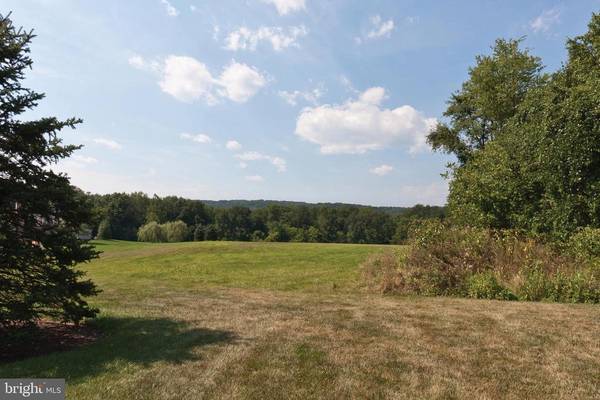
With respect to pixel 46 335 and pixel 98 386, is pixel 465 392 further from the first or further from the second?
pixel 46 335

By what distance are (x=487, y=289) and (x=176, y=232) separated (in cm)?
7497

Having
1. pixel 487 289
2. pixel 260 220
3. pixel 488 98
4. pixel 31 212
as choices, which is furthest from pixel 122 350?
pixel 260 220

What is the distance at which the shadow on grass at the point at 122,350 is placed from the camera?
5672 mm

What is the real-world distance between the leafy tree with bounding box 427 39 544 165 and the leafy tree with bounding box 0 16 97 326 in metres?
25.4

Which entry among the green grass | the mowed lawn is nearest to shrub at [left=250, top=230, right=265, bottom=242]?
the green grass

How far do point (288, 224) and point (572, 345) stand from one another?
4006 inches

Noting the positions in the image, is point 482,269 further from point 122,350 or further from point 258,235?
point 258,235

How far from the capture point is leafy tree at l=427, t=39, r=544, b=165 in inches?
1035

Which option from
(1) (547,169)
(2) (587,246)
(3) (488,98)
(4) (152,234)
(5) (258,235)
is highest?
(3) (488,98)

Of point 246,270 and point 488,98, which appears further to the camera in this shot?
point 488,98

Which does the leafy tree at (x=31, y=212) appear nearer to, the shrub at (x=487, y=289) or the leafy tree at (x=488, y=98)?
the shrub at (x=487, y=289)

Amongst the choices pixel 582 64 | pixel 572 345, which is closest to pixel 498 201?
pixel 582 64

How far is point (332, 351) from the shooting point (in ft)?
21.5

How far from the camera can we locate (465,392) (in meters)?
5.02
